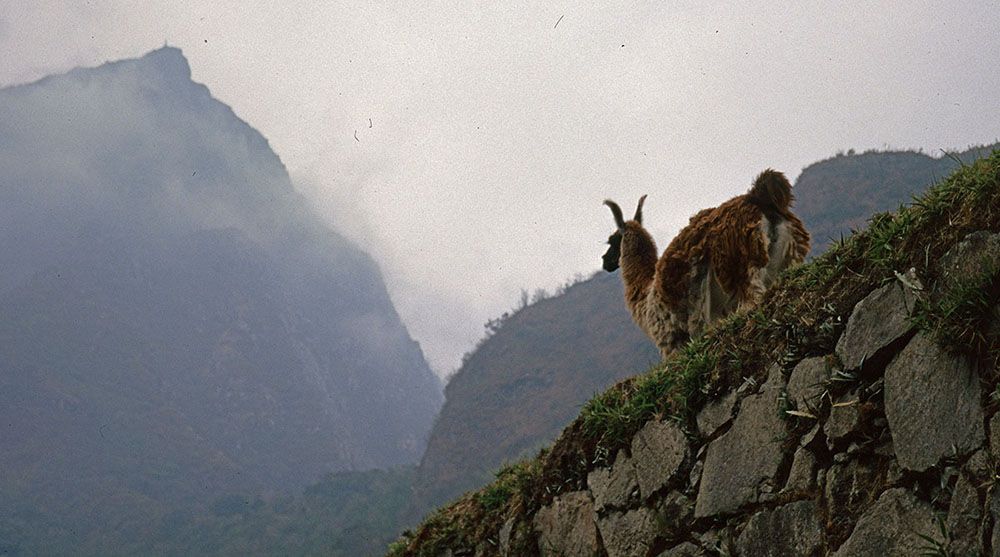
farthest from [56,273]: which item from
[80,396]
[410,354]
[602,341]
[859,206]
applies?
[859,206]

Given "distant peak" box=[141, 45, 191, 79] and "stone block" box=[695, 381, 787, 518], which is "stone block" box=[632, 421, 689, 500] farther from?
"distant peak" box=[141, 45, 191, 79]

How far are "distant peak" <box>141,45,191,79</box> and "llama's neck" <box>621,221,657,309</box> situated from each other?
173325 mm

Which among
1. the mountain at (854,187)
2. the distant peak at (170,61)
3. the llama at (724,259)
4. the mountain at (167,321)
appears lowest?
the llama at (724,259)

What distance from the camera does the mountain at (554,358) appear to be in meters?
44.8

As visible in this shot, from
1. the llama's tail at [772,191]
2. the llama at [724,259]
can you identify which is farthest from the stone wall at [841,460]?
the llama's tail at [772,191]

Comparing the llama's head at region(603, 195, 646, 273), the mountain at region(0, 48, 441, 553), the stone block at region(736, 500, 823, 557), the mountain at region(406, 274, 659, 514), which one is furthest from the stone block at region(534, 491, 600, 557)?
the mountain at region(0, 48, 441, 553)

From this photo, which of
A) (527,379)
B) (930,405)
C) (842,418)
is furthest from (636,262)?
(527,379)

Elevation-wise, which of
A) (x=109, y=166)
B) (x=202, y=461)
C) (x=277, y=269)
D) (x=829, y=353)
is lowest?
(x=829, y=353)

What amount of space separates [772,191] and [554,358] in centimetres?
5723

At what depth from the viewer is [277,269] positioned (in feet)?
470

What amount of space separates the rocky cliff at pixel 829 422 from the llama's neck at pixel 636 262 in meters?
1.59

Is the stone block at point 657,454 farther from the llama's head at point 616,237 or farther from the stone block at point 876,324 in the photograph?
the llama's head at point 616,237

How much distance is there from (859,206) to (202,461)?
8075 centimetres

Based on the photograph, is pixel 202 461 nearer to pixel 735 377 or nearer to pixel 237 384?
pixel 237 384
